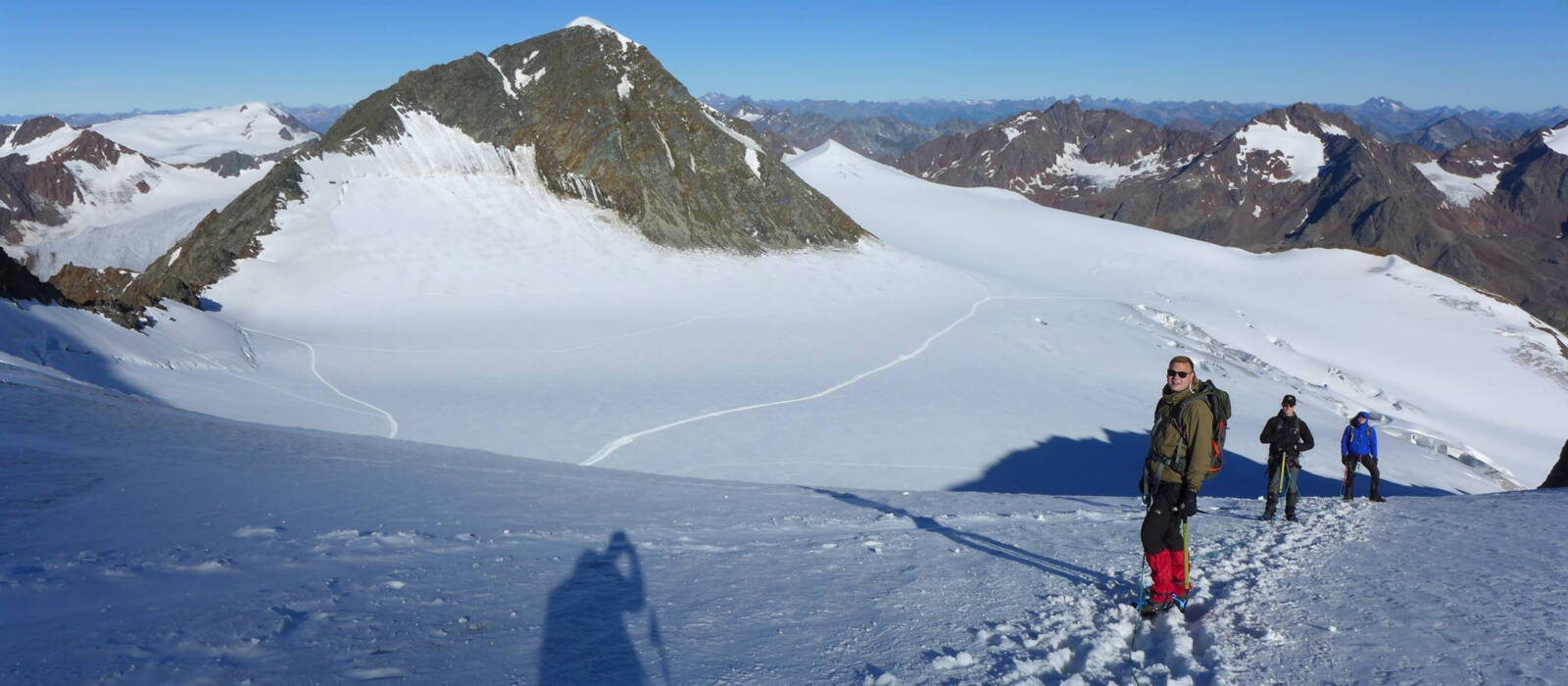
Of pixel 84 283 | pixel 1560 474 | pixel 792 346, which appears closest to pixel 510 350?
pixel 792 346

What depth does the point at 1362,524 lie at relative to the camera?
36.1ft

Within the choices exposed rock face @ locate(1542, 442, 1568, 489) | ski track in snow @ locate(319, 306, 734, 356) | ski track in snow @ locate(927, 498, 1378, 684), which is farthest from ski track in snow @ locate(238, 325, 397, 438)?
exposed rock face @ locate(1542, 442, 1568, 489)

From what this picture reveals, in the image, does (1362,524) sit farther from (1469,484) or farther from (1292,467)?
(1469,484)

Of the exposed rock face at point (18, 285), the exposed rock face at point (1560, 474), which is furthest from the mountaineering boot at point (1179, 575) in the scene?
the exposed rock face at point (18, 285)

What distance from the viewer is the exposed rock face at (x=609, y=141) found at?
5219 cm

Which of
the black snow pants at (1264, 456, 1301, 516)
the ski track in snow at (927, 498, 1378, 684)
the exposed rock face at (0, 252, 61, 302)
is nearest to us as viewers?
the ski track in snow at (927, 498, 1378, 684)

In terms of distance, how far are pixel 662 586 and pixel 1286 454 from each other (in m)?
9.36

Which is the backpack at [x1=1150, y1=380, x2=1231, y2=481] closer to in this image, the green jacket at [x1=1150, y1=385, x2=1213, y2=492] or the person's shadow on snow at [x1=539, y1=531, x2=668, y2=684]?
the green jacket at [x1=1150, y1=385, x2=1213, y2=492]

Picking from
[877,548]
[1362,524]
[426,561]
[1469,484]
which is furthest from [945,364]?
[426,561]

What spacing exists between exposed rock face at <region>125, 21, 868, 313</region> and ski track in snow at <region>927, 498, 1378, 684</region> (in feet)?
149

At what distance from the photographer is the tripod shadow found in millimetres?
8297

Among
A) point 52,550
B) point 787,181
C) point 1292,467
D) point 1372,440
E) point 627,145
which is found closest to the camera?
point 52,550

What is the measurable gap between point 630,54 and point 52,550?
60.5 metres

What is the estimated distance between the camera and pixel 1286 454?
11977mm
